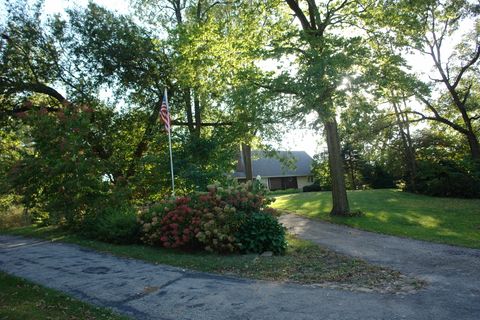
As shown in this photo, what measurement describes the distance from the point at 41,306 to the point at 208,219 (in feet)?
15.1

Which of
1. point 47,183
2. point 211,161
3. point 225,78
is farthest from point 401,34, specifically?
point 47,183

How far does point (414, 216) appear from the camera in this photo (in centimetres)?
1669

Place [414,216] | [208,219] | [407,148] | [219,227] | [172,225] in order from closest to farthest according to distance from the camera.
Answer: [219,227] < [208,219] < [172,225] < [414,216] < [407,148]

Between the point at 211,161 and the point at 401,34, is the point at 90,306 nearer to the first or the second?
the point at 211,161

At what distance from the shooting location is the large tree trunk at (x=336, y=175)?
17125 mm

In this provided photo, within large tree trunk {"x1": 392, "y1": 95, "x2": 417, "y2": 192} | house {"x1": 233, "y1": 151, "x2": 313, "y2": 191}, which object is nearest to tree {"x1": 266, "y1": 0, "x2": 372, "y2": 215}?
large tree trunk {"x1": 392, "y1": 95, "x2": 417, "y2": 192}

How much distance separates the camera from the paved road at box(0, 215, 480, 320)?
17.1ft

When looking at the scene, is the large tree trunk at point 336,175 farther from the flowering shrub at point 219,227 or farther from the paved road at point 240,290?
the flowering shrub at point 219,227

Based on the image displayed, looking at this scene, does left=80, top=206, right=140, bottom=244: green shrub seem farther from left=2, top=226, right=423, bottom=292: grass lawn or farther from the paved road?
the paved road

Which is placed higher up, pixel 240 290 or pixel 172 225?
pixel 172 225

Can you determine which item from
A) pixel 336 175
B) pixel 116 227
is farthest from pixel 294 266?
pixel 336 175

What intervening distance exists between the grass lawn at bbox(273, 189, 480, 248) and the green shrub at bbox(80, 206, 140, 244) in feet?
27.3

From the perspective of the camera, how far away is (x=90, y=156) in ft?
46.1

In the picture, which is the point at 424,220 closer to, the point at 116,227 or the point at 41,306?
the point at 116,227
